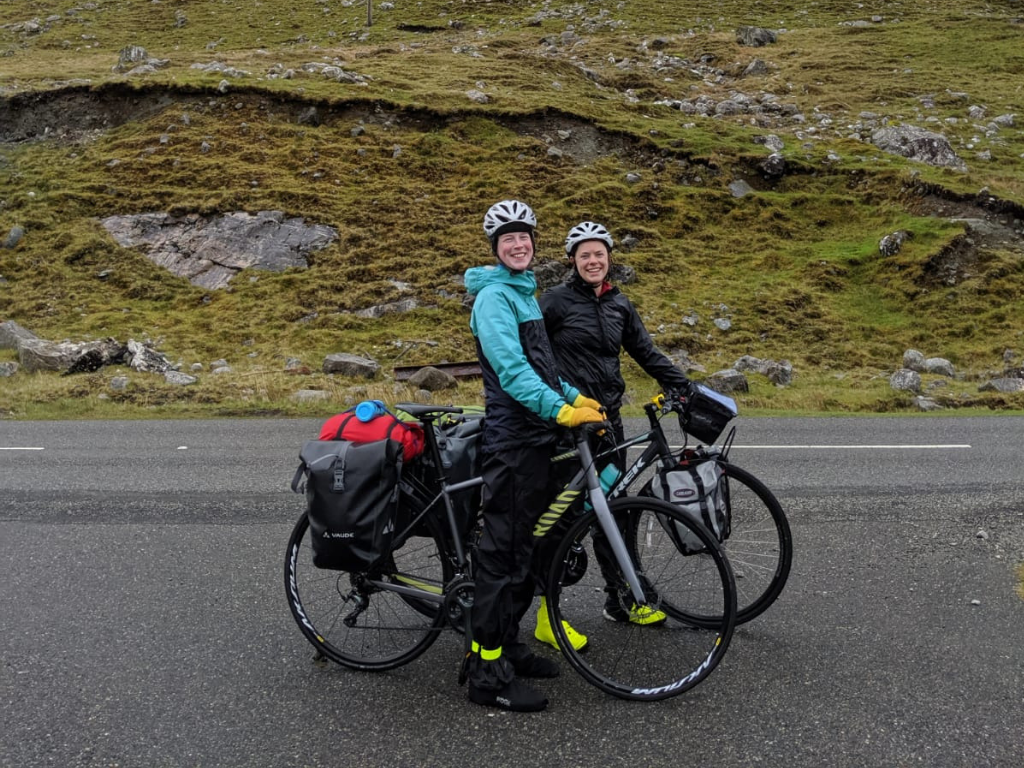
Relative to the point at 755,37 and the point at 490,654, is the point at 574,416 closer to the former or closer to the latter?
the point at 490,654

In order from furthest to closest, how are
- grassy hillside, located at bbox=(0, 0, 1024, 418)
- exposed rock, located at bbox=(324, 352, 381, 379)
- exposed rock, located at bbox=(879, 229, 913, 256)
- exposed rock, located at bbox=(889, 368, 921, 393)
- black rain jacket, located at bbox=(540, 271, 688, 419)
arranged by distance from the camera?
exposed rock, located at bbox=(879, 229, 913, 256) → grassy hillside, located at bbox=(0, 0, 1024, 418) → exposed rock, located at bbox=(324, 352, 381, 379) → exposed rock, located at bbox=(889, 368, 921, 393) → black rain jacket, located at bbox=(540, 271, 688, 419)

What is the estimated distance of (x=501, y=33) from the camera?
54.5 m

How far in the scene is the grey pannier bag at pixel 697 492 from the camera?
4281 mm

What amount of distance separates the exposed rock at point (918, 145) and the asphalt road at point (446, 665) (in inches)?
1084

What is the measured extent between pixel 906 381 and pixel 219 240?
21.0m

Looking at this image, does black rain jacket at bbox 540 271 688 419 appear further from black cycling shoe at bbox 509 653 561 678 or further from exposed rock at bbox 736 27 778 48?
exposed rock at bbox 736 27 778 48

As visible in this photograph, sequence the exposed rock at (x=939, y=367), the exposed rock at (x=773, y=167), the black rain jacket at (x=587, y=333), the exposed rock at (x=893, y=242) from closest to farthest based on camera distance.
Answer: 1. the black rain jacket at (x=587, y=333)
2. the exposed rock at (x=939, y=367)
3. the exposed rock at (x=893, y=242)
4. the exposed rock at (x=773, y=167)

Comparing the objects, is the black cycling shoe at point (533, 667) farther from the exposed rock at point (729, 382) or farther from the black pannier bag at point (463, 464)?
the exposed rock at point (729, 382)

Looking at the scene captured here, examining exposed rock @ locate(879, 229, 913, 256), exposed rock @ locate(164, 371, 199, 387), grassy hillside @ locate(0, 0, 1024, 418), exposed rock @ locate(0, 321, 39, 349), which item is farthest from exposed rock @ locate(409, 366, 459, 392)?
exposed rock @ locate(879, 229, 913, 256)

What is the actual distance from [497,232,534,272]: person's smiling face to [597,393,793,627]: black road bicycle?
114 centimetres

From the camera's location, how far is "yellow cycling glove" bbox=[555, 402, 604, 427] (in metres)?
3.77

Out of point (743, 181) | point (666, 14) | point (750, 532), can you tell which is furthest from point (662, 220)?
point (666, 14)

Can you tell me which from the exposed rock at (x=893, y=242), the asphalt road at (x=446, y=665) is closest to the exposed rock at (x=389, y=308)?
the asphalt road at (x=446, y=665)

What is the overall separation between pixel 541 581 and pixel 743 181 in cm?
2880
